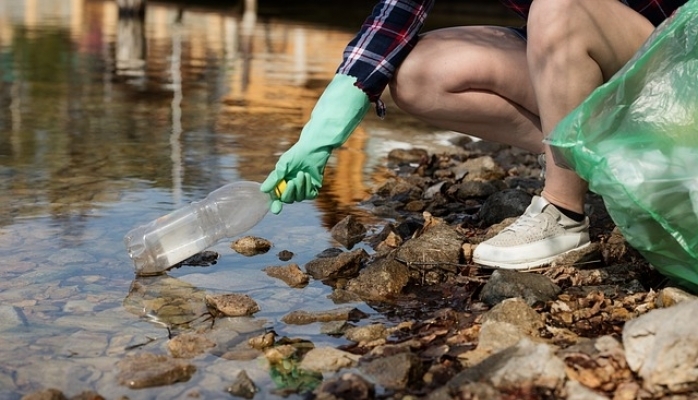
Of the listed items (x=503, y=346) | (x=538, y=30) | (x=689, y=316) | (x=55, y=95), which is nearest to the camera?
(x=689, y=316)

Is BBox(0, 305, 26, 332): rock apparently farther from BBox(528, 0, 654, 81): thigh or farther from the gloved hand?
BBox(528, 0, 654, 81): thigh

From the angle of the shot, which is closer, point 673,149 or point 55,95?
point 673,149

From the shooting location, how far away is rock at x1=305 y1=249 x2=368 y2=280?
3.08 metres

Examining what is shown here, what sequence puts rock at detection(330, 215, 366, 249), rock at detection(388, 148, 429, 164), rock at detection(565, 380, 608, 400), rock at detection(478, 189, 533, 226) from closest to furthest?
rock at detection(565, 380, 608, 400) → rock at detection(330, 215, 366, 249) → rock at detection(478, 189, 533, 226) → rock at detection(388, 148, 429, 164)

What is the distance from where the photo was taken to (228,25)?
15.3 m

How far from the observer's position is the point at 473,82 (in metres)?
3.37

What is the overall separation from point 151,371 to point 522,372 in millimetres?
823

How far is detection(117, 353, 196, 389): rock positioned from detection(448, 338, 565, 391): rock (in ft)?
2.02

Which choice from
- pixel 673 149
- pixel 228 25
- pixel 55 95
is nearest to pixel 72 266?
pixel 673 149

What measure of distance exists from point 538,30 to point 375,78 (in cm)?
55

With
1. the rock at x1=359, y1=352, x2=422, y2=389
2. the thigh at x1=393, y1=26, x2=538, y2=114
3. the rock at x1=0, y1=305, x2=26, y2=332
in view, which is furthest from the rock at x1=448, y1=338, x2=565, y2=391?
the thigh at x1=393, y1=26, x2=538, y2=114

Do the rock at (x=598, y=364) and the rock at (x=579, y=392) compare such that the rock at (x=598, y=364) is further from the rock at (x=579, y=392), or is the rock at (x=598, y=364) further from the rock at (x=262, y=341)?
the rock at (x=262, y=341)

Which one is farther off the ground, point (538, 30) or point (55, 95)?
point (538, 30)

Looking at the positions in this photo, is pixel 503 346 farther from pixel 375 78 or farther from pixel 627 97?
pixel 375 78
